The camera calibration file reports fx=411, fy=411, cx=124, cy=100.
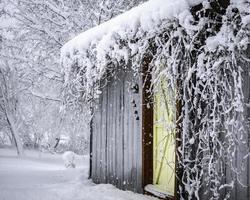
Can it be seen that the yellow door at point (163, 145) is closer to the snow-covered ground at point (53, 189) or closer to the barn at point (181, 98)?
the barn at point (181, 98)

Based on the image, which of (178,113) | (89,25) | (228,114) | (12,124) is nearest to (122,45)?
(178,113)

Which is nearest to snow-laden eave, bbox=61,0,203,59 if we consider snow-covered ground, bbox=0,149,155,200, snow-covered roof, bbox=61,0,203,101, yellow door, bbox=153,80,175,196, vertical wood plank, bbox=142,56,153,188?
snow-covered roof, bbox=61,0,203,101

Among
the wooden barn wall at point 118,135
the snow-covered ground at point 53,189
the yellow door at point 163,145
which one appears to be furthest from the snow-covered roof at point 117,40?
the snow-covered ground at point 53,189

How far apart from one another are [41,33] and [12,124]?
6.85 m

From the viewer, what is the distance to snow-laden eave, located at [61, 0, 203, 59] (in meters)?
5.96

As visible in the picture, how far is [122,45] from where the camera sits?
328 inches

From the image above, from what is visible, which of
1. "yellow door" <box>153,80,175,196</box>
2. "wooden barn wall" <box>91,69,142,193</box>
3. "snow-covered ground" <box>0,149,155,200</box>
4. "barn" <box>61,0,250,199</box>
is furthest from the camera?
"wooden barn wall" <box>91,69,142,193</box>

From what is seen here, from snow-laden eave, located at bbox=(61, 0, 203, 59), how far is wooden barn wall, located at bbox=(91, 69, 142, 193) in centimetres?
98

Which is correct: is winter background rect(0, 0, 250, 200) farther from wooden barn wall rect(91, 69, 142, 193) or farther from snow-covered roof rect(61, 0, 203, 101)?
wooden barn wall rect(91, 69, 142, 193)

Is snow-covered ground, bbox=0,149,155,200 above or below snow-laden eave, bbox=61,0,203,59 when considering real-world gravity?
below

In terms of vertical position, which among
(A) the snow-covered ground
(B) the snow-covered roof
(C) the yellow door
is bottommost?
(A) the snow-covered ground

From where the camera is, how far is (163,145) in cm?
749

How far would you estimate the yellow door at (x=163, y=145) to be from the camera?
7148 millimetres

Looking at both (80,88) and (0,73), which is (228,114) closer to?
(80,88)
